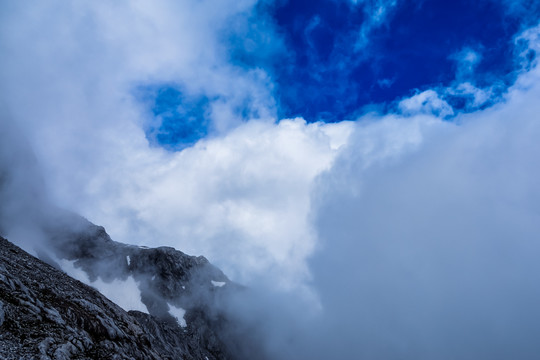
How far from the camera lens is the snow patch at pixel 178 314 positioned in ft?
457

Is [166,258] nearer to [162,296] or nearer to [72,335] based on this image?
[162,296]

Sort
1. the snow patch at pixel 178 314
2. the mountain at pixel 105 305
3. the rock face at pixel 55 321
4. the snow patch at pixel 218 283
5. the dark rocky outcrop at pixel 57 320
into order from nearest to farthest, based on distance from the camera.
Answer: the rock face at pixel 55 321
the dark rocky outcrop at pixel 57 320
the mountain at pixel 105 305
the snow patch at pixel 178 314
the snow patch at pixel 218 283

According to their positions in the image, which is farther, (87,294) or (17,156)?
(17,156)

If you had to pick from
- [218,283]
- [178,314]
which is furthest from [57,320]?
[218,283]

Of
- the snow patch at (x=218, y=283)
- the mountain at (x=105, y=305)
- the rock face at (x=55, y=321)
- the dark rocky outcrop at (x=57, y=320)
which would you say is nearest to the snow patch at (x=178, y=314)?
the mountain at (x=105, y=305)

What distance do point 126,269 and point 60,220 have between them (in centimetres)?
3807

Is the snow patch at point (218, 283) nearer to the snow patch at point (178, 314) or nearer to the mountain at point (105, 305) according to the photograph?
the mountain at point (105, 305)

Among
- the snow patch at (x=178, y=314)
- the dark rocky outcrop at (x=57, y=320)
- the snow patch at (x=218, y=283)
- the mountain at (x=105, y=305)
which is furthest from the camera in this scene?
the snow patch at (x=218, y=283)

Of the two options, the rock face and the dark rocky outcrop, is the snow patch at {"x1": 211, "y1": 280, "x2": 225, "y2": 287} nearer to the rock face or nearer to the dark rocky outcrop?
the dark rocky outcrop

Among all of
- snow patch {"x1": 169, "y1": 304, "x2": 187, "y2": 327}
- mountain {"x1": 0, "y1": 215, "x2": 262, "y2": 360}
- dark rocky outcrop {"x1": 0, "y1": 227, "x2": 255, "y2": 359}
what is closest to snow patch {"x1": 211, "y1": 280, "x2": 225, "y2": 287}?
mountain {"x1": 0, "y1": 215, "x2": 262, "y2": 360}

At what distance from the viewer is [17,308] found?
30625mm

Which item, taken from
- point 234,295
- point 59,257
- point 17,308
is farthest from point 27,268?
point 234,295

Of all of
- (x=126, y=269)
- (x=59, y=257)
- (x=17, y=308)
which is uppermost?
(x=126, y=269)

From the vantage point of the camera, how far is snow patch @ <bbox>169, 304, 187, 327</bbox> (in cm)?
13925
